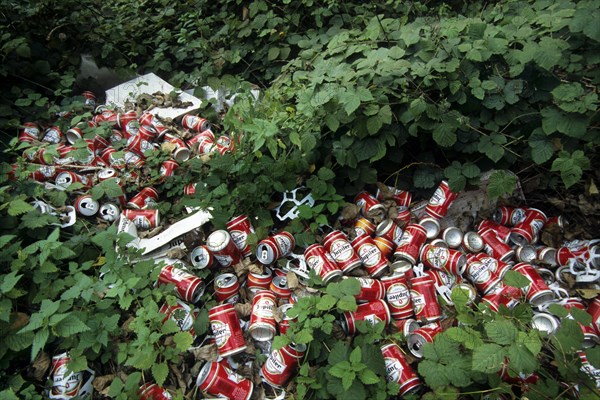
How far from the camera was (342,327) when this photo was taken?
1.63 m

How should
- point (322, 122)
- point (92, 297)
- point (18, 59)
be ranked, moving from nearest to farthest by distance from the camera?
point (92, 297), point (322, 122), point (18, 59)

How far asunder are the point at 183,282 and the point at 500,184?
158 centimetres

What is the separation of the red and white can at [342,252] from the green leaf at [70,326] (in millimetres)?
1063

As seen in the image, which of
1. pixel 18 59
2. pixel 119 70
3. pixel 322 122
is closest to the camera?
pixel 322 122

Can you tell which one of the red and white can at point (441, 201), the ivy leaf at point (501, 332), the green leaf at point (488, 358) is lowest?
the red and white can at point (441, 201)

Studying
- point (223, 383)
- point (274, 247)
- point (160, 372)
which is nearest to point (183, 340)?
point (160, 372)

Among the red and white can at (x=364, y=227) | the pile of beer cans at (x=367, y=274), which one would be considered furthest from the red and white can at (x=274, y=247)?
the red and white can at (x=364, y=227)

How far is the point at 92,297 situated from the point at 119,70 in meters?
2.39

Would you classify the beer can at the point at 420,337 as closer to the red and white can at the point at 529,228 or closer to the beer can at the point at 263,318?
the beer can at the point at 263,318

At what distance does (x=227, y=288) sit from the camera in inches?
71.6

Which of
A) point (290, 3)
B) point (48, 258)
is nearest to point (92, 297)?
point (48, 258)

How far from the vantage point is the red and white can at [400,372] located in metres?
1.48

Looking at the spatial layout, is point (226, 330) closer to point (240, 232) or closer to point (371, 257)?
point (240, 232)

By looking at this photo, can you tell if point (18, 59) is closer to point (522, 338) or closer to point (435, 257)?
point (435, 257)
